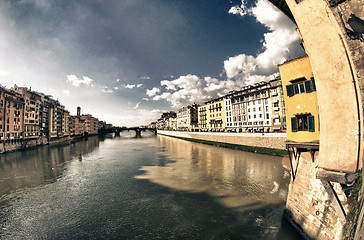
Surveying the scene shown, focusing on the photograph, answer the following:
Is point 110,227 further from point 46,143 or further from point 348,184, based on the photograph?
point 46,143

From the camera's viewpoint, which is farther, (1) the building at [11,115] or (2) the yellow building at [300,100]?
(1) the building at [11,115]

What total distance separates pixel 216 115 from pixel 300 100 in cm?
6448

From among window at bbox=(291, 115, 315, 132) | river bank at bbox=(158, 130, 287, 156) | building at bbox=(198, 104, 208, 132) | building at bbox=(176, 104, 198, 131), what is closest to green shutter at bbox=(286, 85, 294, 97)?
window at bbox=(291, 115, 315, 132)

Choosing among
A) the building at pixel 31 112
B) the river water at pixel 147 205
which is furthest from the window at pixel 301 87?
the building at pixel 31 112

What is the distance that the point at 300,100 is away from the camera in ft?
38.1

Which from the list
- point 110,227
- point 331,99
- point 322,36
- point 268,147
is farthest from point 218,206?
point 268,147

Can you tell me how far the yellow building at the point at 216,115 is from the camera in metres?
71.9

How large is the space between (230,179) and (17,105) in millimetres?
74655

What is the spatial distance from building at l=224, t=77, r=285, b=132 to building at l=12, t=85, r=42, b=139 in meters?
81.7

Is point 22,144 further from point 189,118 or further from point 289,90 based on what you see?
point 289,90

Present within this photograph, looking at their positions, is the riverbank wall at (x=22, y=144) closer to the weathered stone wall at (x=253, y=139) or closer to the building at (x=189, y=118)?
the weathered stone wall at (x=253, y=139)

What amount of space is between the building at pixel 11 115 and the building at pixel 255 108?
79.4 meters

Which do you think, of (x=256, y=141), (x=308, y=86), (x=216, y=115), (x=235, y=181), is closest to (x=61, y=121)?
(x=216, y=115)

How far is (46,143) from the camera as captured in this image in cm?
6919
